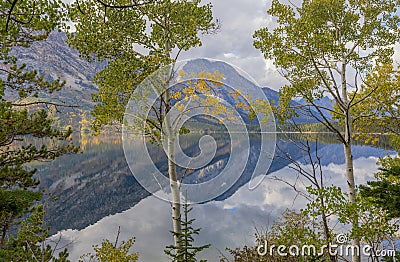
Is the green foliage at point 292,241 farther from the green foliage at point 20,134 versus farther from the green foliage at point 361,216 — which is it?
the green foliage at point 20,134

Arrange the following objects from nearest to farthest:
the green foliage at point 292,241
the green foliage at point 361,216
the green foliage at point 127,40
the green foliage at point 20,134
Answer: the green foliage at point 361,216, the green foliage at point 292,241, the green foliage at point 20,134, the green foliage at point 127,40

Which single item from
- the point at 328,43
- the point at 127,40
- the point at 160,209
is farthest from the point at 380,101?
the point at 160,209

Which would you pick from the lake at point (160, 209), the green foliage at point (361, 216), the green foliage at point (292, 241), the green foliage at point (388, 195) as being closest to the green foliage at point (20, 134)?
the lake at point (160, 209)

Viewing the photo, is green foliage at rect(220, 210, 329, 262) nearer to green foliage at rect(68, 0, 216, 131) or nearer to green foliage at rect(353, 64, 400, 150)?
green foliage at rect(353, 64, 400, 150)

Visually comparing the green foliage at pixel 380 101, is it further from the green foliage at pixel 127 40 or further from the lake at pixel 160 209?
the green foliage at pixel 127 40

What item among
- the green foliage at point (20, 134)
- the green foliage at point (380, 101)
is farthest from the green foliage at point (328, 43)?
the green foliage at point (20, 134)

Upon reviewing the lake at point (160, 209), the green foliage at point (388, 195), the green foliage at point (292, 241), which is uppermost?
the lake at point (160, 209)

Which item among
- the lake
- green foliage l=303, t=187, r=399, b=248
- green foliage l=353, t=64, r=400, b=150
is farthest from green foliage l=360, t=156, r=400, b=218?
green foliage l=353, t=64, r=400, b=150

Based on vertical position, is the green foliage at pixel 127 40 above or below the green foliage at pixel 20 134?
above

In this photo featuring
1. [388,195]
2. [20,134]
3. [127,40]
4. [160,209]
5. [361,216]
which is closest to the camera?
[388,195]

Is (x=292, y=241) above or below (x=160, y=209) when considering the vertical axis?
below

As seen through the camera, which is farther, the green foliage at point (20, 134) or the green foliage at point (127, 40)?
the green foliage at point (127, 40)

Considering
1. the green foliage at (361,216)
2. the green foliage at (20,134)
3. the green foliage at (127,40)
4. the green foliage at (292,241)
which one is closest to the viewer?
the green foliage at (361,216)

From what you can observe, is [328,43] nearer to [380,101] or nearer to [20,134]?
[380,101]
